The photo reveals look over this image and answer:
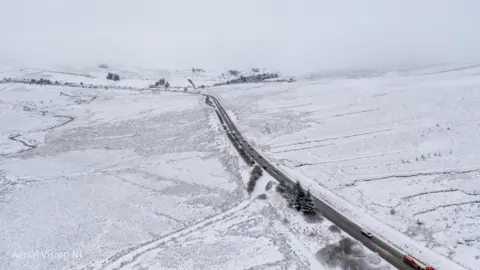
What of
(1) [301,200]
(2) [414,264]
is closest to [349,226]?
(1) [301,200]

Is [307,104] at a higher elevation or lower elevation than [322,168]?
higher

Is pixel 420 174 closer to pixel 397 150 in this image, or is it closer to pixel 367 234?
pixel 397 150

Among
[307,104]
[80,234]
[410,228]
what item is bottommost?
[80,234]

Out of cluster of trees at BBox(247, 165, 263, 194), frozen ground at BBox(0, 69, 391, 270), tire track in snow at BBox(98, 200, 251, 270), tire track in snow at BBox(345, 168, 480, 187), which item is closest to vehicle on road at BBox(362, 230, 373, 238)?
frozen ground at BBox(0, 69, 391, 270)

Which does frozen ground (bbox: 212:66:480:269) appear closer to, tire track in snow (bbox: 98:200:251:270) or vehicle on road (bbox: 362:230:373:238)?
vehicle on road (bbox: 362:230:373:238)

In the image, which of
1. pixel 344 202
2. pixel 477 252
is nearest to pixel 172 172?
pixel 344 202

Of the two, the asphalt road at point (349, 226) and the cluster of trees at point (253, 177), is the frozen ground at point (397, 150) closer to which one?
the asphalt road at point (349, 226)

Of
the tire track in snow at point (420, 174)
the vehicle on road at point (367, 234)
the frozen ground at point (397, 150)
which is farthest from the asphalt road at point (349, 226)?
the tire track in snow at point (420, 174)

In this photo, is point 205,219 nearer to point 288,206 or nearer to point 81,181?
point 288,206
